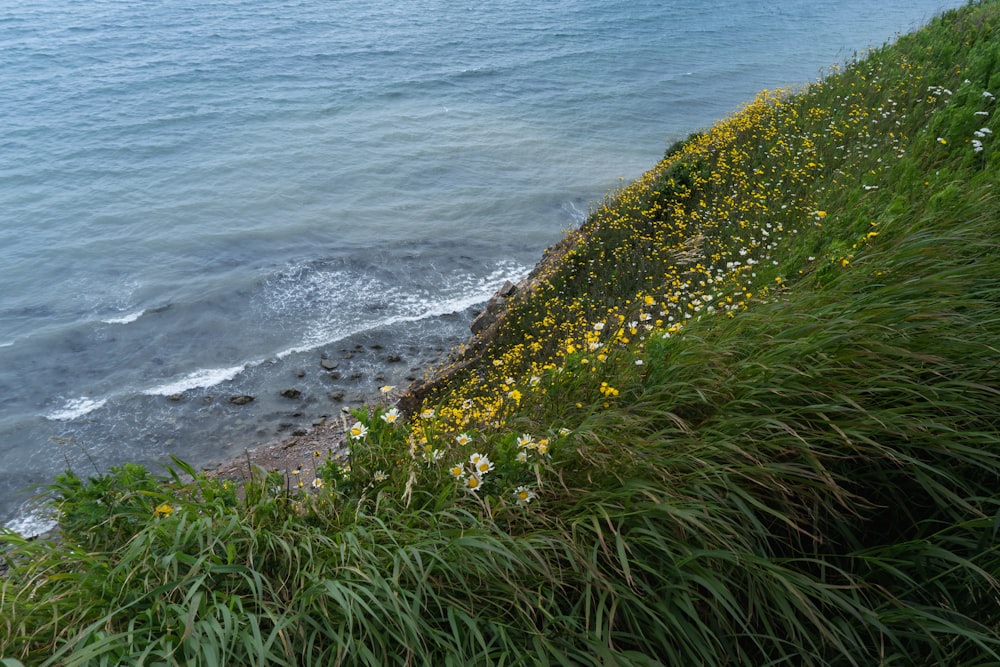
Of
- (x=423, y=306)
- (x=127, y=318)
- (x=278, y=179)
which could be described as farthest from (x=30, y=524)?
(x=278, y=179)

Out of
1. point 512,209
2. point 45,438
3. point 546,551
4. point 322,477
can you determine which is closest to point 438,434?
point 322,477

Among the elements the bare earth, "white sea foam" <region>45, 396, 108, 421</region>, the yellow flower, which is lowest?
"white sea foam" <region>45, 396, 108, 421</region>

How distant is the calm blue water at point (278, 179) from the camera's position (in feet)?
48.1

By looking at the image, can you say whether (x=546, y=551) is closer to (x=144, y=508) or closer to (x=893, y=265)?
(x=144, y=508)

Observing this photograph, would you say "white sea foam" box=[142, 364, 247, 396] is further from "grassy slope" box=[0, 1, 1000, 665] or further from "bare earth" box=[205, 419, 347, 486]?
"grassy slope" box=[0, 1, 1000, 665]

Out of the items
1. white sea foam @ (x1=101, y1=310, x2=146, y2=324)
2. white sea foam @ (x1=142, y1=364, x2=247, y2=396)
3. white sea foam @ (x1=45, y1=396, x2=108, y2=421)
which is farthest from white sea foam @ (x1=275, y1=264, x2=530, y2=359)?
white sea foam @ (x1=101, y1=310, x2=146, y2=324)

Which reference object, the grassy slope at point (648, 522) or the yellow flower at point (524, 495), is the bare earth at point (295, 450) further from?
the yellow flower at point (524, 495)

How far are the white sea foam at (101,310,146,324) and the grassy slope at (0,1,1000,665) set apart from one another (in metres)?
15.3

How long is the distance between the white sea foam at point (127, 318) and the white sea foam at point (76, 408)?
3.12 metres

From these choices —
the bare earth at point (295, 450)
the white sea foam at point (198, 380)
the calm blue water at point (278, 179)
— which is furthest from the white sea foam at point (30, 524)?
the white sea foam at point (198, 380)

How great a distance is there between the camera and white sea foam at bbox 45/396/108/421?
44.6 ft

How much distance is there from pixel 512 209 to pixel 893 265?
19.9 m

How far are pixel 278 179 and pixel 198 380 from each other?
12261 mm

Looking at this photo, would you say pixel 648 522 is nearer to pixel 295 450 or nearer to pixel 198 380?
pixel 295 450
